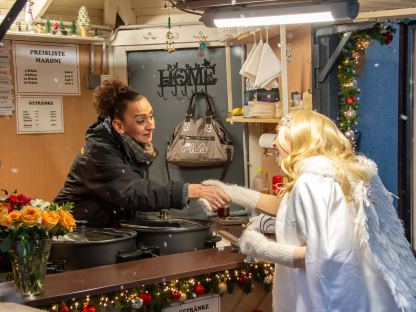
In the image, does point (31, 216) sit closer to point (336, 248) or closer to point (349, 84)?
point (336, 248)

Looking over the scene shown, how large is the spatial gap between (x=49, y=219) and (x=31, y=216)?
64mm

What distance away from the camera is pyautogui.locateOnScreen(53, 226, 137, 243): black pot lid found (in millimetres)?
2418

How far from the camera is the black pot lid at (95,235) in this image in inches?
95.2

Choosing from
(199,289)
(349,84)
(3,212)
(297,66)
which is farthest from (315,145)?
(297,66)

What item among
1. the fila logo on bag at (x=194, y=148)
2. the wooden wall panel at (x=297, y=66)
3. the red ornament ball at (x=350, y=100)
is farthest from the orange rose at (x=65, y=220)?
the fila logo on bag at (x=194, y=148)

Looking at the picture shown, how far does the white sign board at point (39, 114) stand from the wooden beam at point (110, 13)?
31.6 inches

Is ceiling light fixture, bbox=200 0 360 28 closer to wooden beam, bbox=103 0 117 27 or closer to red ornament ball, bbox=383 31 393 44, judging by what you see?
red ornament ball, bbox=383 31 393 44

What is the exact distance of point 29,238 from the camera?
80.8 inches

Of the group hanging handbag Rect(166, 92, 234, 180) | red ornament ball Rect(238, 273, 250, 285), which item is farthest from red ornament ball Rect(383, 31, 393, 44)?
hanging handbag Rect(166, 92, 234, 180)

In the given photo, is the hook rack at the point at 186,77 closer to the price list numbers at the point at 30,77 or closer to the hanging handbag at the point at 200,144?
the hanging handbag at the point at 200,144

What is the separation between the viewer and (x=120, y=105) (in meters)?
2.97

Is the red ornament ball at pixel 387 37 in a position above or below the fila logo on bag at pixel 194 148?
above

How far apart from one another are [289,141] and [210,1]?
65 cm

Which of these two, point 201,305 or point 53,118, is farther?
point 53,118
